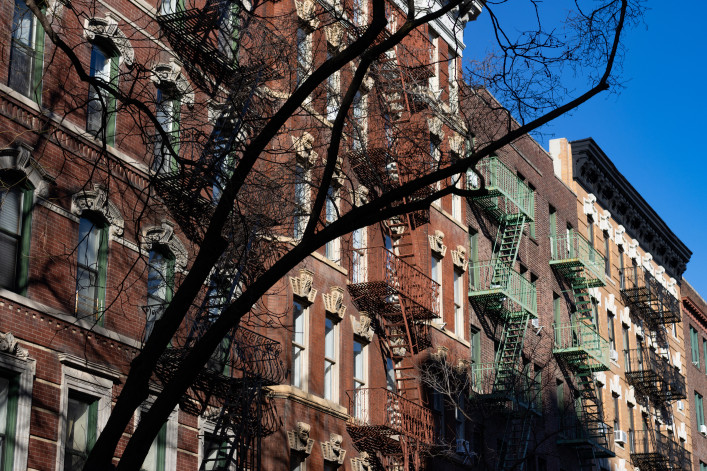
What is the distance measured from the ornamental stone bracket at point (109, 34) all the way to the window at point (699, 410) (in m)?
46.0

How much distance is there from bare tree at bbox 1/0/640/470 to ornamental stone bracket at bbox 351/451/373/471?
5.00 meters

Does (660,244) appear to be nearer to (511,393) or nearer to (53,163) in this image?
(511,393)

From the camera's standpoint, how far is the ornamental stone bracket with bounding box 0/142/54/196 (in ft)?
60.6

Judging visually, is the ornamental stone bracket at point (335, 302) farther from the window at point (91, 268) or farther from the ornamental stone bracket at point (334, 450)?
the window at point (91, 268)

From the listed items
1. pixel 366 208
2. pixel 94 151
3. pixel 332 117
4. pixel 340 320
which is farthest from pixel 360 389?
pixel 366 208

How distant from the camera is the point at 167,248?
22.1m

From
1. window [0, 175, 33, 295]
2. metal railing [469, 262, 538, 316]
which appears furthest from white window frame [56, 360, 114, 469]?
metal railing [469, 262, 538, 316]

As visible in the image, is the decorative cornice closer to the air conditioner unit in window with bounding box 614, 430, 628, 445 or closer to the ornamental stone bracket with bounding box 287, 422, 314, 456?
the air conditioner unit in window with bounding box 614, 430, 628, 445

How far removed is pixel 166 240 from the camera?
22.0 metres

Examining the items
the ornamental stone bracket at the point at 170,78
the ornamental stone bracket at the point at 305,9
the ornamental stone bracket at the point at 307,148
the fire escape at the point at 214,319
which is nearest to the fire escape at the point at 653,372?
the ornamental stone bracket at the point at 307,148

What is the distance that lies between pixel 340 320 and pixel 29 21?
1144cm

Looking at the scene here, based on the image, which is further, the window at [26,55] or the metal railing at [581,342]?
the metal railing at [581,342]

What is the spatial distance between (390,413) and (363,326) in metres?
2.25

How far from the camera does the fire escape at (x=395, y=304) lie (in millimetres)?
28562
